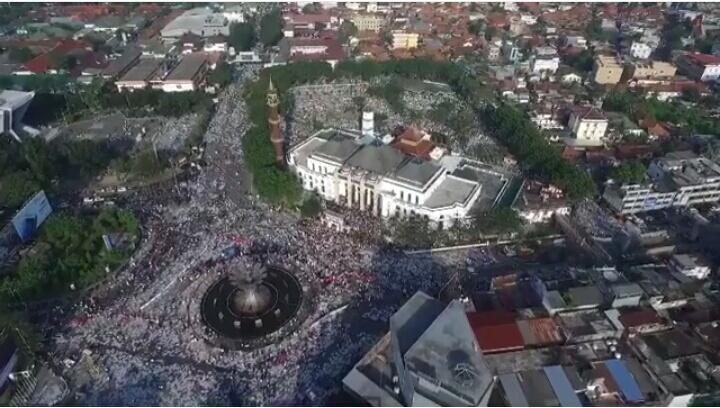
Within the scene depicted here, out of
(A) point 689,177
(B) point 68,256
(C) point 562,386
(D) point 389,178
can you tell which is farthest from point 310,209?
(A) point 689,177

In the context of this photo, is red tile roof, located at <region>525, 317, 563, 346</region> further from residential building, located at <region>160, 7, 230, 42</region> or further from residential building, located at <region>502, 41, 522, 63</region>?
residential building, located at <region>160, 7, 230, 42</region>

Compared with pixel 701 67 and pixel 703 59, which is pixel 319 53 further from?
pixel 703 59

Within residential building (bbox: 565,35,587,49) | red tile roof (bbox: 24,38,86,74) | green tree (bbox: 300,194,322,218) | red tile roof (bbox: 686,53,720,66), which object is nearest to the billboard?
green tree (bbox: 300,194,322,218)

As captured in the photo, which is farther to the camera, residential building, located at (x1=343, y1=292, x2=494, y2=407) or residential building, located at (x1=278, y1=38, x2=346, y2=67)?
residential building, located at (x1=278, y1=38, x2=346, y2=67)

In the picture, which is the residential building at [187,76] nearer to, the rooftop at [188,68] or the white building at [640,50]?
the rooftop at [188,68]

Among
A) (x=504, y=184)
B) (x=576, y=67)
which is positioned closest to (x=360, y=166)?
(x=504, y=184)
